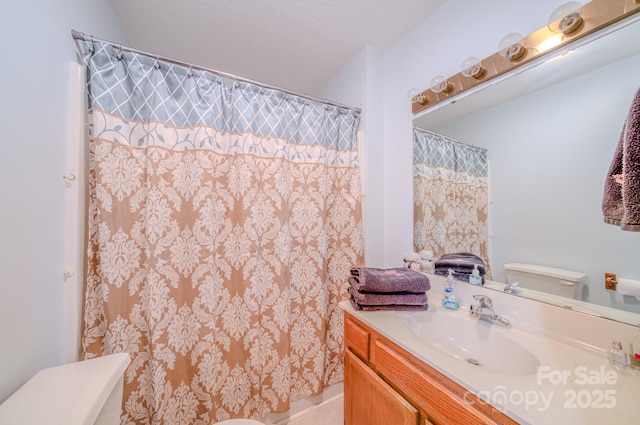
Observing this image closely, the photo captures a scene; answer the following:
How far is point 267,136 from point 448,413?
1474mm

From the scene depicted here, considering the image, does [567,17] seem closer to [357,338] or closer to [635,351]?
[635,351]

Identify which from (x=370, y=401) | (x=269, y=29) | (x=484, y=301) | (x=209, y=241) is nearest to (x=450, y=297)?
(x=484, y=301)

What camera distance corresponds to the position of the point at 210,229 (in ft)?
3.87

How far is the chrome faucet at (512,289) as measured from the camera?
0.93 meters

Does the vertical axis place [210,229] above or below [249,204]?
below

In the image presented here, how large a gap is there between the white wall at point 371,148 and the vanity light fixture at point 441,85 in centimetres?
45

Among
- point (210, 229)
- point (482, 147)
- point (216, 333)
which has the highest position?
point (482, 147)

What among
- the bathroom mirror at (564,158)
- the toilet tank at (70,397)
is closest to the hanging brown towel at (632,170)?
the bathroom mirror at (564,158)

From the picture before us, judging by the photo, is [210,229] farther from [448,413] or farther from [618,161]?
[618,161]

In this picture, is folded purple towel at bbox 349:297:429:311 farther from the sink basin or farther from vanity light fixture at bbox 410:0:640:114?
vanity light fixture at bbox 410:0:640:114

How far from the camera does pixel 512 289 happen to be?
94 cm

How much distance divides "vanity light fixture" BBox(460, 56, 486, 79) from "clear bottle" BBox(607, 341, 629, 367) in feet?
3.82

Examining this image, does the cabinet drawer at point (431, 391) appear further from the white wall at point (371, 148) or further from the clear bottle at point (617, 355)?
the white wall at point (371, 148)

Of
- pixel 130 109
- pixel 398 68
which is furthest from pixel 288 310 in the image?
pixel 398 68
